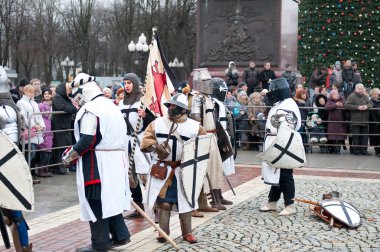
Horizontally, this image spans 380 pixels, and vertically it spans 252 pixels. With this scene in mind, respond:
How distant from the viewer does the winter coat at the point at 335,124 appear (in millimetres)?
18328

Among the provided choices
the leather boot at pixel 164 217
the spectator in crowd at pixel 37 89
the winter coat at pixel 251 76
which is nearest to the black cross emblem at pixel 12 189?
the leather boot at pixel 164 217

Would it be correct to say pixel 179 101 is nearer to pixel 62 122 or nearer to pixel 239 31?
pixel 62 122

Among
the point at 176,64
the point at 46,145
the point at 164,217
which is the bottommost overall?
the point at 164,217

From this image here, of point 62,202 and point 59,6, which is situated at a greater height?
point 59,6

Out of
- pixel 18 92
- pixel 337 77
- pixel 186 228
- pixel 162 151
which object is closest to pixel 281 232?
pixel 186 228

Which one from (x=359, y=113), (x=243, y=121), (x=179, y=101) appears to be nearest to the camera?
(x=179, y=101)

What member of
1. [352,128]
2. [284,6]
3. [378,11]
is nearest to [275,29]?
[284,6]

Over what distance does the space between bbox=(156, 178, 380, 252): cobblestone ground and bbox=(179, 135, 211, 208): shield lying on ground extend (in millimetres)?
607

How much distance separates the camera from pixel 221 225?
366 inches

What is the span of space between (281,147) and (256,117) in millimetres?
9216

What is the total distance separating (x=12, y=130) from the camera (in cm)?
782

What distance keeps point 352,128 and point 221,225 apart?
31.9 feet

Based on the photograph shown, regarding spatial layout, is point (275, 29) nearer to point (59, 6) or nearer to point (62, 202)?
point (62, 202)

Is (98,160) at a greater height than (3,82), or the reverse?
(3,82)
